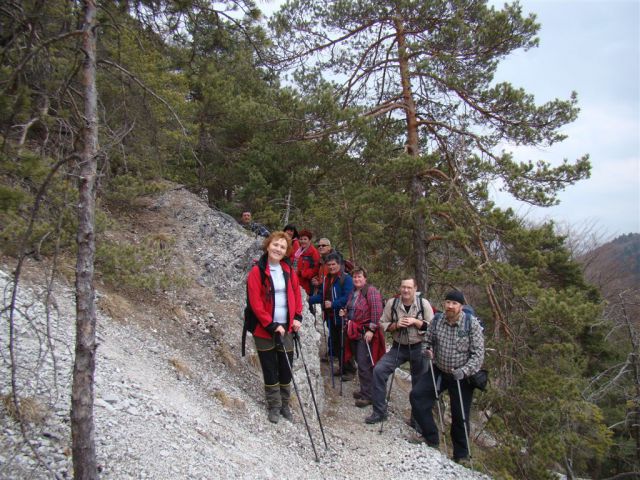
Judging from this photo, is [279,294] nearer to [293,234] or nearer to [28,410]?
[293,234]

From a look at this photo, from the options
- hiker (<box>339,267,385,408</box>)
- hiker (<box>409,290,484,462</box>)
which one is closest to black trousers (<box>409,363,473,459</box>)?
hiker (<box>409,290,484,462</box>)

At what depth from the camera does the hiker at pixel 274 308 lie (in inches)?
209

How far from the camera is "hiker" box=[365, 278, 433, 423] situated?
6328mm

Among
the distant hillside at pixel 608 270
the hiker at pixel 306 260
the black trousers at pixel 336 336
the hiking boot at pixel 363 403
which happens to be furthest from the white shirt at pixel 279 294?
the distant hillside at pixel 608 270

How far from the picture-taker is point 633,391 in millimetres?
14164

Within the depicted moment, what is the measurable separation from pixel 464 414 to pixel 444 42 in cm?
700

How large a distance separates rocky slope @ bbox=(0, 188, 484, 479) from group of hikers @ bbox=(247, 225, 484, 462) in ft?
1.46

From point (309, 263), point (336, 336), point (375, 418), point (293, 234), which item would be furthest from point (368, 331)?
point (293, 234)

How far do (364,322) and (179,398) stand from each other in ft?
10.0

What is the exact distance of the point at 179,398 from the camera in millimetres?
5184

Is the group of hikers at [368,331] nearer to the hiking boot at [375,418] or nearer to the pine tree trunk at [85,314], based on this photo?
the hiking boot at [375,418]

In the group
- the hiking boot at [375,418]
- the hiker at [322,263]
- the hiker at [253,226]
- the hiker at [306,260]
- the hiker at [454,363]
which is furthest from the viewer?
the hiker at [253,226]

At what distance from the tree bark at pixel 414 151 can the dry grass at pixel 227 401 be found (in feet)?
14.3

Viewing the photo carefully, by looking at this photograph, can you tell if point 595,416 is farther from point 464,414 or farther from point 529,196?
point 529,196
